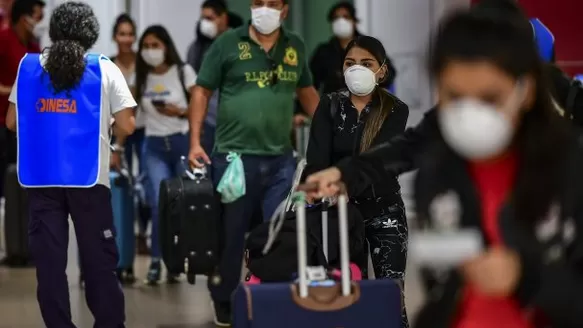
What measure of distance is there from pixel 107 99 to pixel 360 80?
1.16 meters

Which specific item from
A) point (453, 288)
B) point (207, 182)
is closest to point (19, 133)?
point (207, 182)

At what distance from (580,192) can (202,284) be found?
527 centimetres

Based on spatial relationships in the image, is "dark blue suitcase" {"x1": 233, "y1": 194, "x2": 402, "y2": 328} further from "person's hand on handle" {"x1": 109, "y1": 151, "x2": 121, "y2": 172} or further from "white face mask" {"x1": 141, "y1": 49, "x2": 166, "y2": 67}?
"white face mask" {"x1": 141, "y1": 49, "x2": 166, "y2": 67}

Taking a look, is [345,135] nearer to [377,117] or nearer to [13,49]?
[377,117]

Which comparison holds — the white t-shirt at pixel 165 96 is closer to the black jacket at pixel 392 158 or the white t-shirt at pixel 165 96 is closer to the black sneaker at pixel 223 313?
the black sneaker at pixel 223 313

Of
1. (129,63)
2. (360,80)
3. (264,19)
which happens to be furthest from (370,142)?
(129,63)

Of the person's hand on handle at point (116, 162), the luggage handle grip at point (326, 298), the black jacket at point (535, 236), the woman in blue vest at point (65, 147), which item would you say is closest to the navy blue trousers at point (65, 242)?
the woman in blue vest at point (65, 147)

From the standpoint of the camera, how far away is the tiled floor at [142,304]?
246 inches

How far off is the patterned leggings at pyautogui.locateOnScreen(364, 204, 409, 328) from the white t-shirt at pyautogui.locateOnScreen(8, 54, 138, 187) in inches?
48.6

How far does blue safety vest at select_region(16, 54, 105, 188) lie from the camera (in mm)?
5082

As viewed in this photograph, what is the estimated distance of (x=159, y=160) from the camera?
7.41 meters

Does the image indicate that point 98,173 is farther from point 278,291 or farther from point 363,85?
point 278,291

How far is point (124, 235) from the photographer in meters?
7.43

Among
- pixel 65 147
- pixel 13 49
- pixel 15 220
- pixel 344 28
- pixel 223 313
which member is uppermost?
pixel 344 28
